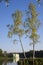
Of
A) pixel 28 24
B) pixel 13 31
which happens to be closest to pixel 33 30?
pixel 28 24

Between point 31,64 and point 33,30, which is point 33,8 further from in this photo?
point 31,64

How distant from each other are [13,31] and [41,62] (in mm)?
5109

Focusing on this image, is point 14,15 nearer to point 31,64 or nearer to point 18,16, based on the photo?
point 18,16

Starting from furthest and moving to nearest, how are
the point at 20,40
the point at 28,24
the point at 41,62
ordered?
the point at 20,40 < the point at 28,24 < the point at 41,62

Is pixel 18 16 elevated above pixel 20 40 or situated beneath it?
elevated above

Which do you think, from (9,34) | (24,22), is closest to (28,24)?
(24,22)

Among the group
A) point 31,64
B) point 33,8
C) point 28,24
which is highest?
point 33,8

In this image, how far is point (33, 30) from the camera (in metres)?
25.4

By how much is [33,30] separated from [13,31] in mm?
2458

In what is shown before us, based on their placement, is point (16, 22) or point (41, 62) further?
point (16, 22)

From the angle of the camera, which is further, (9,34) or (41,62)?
(9,34)

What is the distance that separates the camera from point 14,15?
86.1ft

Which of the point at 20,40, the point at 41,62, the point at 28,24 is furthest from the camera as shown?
the point at 20,40

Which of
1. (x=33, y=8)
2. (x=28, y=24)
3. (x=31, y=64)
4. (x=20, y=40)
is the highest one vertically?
(x=33, y=8)
